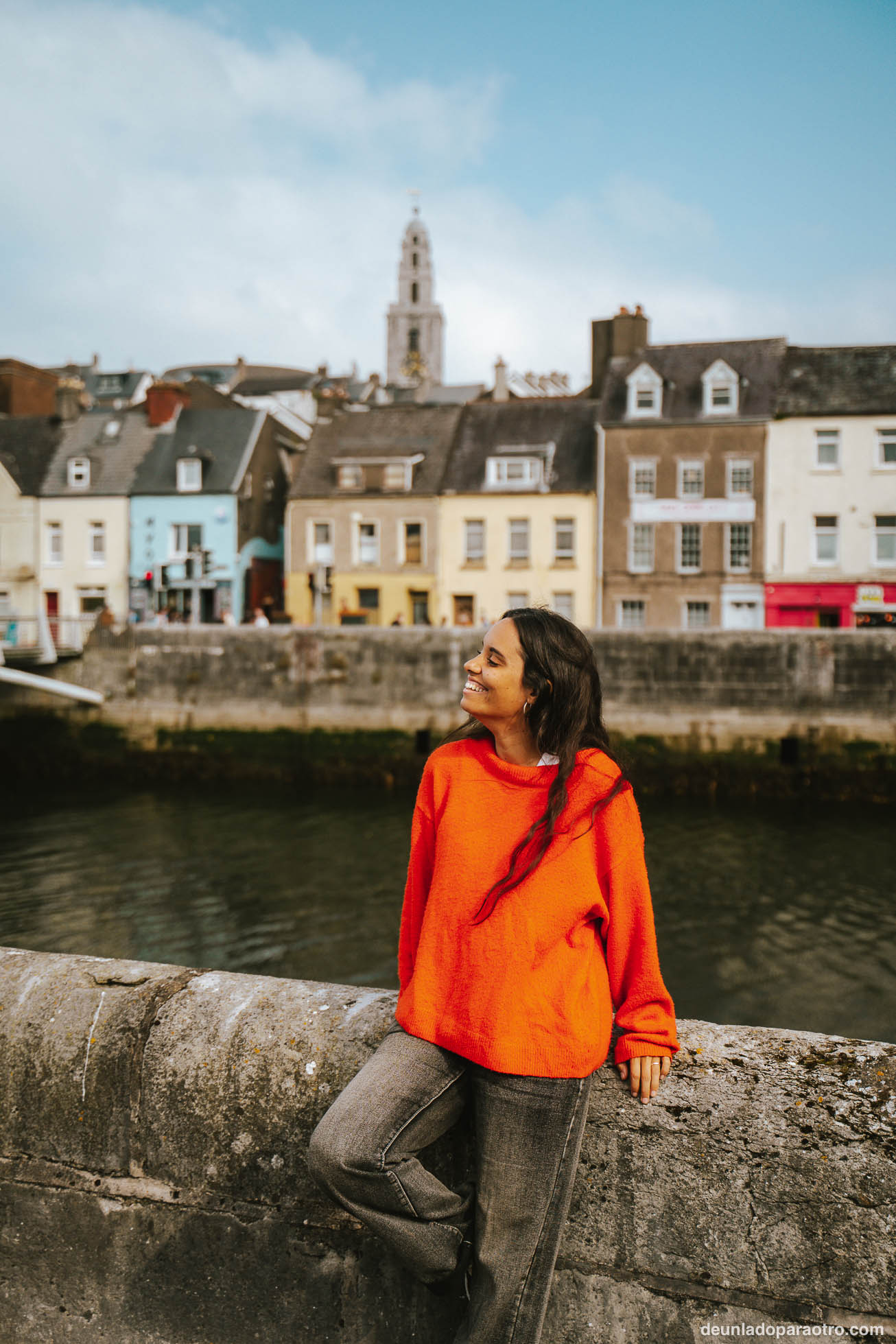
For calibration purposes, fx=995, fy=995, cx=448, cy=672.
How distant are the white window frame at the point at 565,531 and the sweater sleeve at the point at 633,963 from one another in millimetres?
31746

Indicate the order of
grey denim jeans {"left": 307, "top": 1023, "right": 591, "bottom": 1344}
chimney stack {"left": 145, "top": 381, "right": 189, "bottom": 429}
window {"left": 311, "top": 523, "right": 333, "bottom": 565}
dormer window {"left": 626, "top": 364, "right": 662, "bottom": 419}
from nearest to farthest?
grey denim jeans {"left": 307, "top": 1023, "right": 591, "bottom": 1344}
dormer window {"left": 626, "top": 364, "right": 662, "bottom": 419}
window {"left": 311, "top": 523, "right": 333, "bottom": 565}
chimney stack {"left": 145, "top": 381, "right": 189, "bottom": 429}

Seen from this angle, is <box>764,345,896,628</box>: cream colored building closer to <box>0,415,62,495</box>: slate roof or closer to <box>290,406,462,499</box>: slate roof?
<box>290,406,462,499</box>: slate roof

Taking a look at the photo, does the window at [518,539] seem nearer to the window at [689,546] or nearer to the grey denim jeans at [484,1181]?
the window at [689,546]

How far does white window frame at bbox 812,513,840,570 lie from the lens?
31.4m

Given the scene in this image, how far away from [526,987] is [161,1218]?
1.01 meters

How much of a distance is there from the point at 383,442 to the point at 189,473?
283 inches

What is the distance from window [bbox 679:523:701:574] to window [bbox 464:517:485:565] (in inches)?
263

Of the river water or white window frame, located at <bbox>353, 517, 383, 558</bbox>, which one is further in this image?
white window frame, located at <bbox>353, 517, 383, 558</bbox>

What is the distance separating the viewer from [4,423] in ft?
131

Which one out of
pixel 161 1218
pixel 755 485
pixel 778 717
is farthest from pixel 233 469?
pixel 161 1218

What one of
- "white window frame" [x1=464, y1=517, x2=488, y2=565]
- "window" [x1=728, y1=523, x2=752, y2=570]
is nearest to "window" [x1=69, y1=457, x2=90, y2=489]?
"white window frame" [x1=464, y1=517, x2=488, y2=565]

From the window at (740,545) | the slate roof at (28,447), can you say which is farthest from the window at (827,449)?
the slate roof at (28,447)

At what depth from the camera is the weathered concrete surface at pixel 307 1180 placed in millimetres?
1854

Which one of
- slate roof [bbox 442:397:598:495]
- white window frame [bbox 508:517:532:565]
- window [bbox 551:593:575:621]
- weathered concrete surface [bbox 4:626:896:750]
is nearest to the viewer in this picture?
weathered concrete surface [bbox 4:626:896:750]
